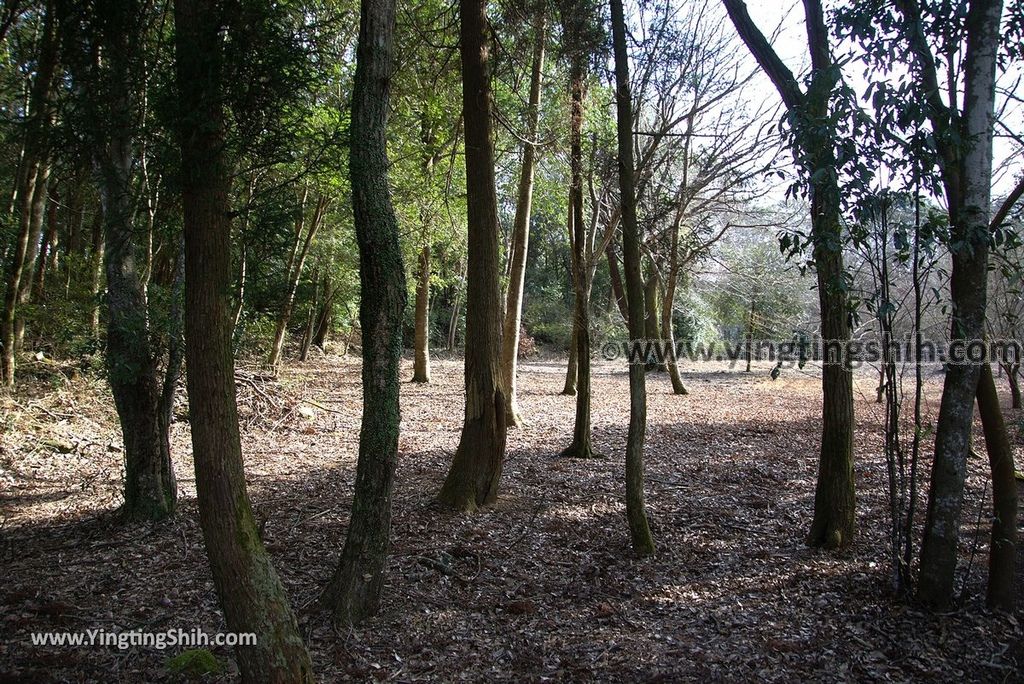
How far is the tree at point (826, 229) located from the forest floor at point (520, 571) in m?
0.42

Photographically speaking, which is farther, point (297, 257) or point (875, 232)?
point (297, 257)

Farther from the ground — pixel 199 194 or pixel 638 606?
pixel 199 194

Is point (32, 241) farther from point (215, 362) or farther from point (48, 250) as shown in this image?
point (215, 362)

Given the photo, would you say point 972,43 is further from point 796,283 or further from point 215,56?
point 796,283

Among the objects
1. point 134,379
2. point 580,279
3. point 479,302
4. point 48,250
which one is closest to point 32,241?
point 134,379

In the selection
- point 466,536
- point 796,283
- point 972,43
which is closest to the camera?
point 972,43

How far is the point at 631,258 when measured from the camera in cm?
530

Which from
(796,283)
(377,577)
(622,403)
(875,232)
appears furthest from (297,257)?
(796,283)

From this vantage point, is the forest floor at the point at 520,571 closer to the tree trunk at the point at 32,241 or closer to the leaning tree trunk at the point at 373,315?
the leaning tree trunk at the point at 373,315

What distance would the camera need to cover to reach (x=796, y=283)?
19.7 metres

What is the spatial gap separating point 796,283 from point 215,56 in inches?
778

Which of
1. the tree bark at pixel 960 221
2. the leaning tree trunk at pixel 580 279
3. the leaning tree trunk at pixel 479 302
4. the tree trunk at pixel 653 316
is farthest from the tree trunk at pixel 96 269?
the tree trunk at pixel 653 316

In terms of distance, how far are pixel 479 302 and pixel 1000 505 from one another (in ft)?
15.2

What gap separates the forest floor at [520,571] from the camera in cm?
382
